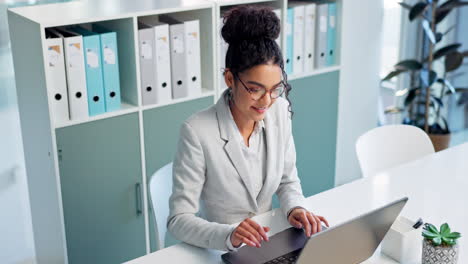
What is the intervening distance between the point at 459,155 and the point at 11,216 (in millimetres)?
2162

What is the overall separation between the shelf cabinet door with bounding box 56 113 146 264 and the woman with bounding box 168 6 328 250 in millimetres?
782

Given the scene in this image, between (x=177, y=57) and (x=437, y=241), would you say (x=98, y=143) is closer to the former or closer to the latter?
(x=177, y=57)

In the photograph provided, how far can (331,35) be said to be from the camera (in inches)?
139

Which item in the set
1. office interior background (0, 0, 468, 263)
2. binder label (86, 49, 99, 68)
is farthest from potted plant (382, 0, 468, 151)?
binder label (86, 49, 99, 68)

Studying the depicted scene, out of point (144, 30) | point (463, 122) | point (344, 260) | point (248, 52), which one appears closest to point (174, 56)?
point (144, 30)

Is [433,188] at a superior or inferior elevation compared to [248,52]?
inferior

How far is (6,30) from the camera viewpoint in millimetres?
2926

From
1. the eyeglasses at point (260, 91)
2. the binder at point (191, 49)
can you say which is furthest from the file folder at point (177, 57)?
the eyeglasses at point (260, 91)

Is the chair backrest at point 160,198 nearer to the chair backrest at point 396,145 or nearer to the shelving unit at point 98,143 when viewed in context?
the shelving unit at point 98,143

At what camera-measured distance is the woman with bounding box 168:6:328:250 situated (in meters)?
1.89

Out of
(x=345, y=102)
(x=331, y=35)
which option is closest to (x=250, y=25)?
(x=331, y=35)

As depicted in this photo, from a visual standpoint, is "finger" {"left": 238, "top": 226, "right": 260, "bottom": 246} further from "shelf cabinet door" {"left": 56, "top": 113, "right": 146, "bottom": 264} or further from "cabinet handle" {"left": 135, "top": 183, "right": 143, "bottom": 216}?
"cabinet handle" {"left": 135, "top": 183, "right": 143, "bottom": 216}

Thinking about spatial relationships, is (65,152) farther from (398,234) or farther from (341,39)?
(341,39)

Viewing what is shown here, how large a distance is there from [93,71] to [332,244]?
Answer: 1.46 m
